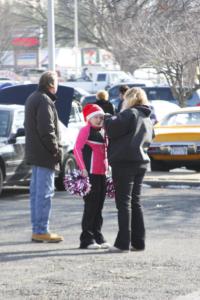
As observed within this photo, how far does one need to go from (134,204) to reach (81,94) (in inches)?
1122

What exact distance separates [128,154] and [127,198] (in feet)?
1.52

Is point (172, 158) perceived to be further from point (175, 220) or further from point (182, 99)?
point (182, 99)

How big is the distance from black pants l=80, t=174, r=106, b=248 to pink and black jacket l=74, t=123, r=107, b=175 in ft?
0.33

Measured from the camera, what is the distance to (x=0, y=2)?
160 feet

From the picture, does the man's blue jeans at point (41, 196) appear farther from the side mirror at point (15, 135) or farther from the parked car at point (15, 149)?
the side mirror at point (15, 135)

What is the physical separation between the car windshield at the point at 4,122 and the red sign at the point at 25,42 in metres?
40.7

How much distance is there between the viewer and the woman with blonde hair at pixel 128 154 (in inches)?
356

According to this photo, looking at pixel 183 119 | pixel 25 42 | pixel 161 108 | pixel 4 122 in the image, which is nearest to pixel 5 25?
pixel 25 42

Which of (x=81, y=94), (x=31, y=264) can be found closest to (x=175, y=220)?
(x=31, y=264)

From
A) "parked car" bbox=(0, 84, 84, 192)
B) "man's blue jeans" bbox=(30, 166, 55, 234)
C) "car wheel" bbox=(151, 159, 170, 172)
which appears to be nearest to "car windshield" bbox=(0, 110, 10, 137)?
"parked car" bbox=(0, 84, 84, 192)

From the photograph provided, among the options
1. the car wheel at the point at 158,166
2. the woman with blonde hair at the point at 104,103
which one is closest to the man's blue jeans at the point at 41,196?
the woman with blonde hair at the point at 104,103

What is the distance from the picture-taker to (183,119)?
18750 mm

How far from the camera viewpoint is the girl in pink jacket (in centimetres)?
948

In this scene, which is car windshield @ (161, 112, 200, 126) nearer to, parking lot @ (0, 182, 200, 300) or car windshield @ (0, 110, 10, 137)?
car windshield @ (0, 110, 10, 137)
